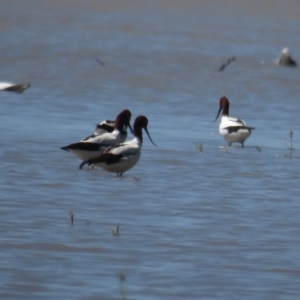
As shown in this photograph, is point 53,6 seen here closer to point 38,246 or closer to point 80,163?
point 80,163

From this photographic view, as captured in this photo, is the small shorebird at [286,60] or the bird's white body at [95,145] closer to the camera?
the bird's white body at [95,145]

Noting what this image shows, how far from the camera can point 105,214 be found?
7250mm

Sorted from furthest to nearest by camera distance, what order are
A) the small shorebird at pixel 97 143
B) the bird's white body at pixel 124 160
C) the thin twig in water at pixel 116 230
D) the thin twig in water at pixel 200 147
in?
the thin twig in water at pixel 200 147 → the small shorebird at pixel 97 143 → the bird's white body at pixel 124 160 → the thin twig in water at pixel 116 230

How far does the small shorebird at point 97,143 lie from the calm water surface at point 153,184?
16 centimetres

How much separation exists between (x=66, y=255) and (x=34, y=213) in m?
1.22

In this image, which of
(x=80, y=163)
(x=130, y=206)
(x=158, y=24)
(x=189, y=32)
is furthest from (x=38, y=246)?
(x=158, y=24)

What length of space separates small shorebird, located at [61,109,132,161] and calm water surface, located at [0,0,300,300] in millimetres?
162

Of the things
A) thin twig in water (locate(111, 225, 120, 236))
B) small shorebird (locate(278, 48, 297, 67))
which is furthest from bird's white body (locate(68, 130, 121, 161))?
small shorebird (locate(278, 48, 297, 67))

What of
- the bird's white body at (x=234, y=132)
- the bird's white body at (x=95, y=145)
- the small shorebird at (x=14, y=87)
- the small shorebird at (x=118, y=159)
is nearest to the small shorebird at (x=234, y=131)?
the bird's white body at (x=234, y=132)

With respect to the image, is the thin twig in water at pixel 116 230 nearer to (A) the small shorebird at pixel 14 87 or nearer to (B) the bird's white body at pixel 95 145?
(B) the bird's white body at pixel 95 145

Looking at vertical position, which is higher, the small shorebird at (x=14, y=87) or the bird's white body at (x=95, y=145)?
the bird's white body at (x=95, y=145)

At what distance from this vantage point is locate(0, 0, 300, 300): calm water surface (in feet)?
18.3

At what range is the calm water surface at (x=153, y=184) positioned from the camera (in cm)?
558

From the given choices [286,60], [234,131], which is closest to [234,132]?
[234,131]
